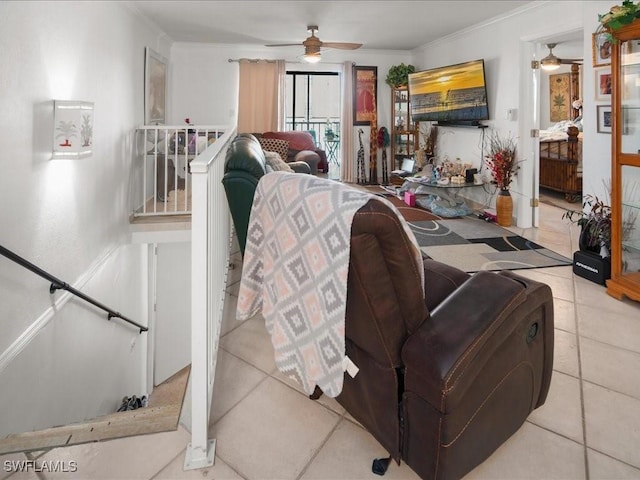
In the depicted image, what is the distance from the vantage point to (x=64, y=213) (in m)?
2.88

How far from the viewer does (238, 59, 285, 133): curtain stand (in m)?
7.05

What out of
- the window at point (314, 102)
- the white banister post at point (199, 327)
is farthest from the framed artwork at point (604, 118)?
the window at point (314, 102)

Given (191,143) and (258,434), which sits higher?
(191,143)

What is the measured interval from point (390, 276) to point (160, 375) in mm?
5101

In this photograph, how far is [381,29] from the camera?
570 cm

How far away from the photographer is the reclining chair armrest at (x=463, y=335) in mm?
1104

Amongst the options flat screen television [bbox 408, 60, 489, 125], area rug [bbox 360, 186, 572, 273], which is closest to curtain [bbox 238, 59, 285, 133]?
flat screen television [bbox 408, 60, 489, 125]

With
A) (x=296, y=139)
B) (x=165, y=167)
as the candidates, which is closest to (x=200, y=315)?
(x=165, y=167)

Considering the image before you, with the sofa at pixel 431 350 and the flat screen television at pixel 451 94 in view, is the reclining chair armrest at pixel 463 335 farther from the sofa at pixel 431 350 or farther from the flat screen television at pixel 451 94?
the flat screen television at pixel 451 94

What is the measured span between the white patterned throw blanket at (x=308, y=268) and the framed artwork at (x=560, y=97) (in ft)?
30.0

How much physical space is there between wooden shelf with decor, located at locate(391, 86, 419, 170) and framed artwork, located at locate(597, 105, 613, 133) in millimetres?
4006

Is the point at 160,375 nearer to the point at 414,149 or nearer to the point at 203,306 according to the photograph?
the point at 203,306

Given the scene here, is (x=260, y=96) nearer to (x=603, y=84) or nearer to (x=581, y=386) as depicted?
(x=603, y=84)

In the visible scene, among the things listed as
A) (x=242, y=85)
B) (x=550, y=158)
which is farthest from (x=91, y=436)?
(x=550, y=158)
